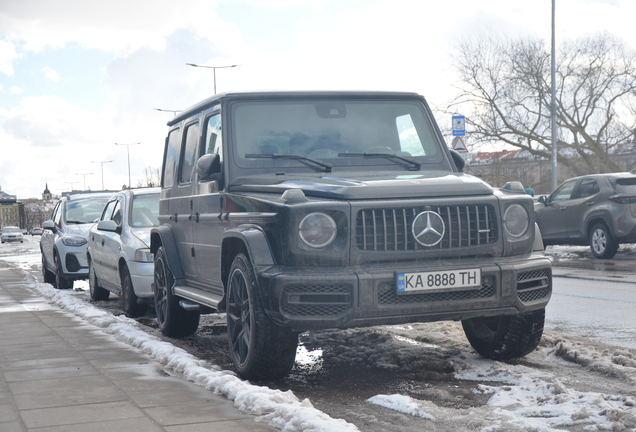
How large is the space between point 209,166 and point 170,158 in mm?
2132

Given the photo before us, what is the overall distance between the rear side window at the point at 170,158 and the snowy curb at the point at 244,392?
145 cm

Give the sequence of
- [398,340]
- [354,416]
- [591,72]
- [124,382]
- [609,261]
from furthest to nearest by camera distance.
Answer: [591,72], [609,261], [398,340], [124,382], [354,416]

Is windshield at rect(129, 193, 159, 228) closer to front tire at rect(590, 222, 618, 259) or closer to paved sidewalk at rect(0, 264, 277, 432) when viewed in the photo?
paved sidewalk at rect(0, 264, 277, 432)

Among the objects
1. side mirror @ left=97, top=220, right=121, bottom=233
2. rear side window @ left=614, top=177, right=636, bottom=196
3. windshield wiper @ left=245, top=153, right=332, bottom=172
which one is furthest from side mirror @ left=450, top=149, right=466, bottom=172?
rear side window @ left=614, top=177, right=636, bottom=196

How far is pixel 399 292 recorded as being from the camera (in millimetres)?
5051

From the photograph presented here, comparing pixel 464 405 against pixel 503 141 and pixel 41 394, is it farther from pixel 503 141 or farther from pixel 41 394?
pixel 503 141

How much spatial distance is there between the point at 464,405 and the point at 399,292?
30.7 inches

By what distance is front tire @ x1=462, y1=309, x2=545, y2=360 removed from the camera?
5750 millimetres

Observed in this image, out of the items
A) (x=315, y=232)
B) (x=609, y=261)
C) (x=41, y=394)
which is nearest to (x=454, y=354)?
(x=315, y=232)

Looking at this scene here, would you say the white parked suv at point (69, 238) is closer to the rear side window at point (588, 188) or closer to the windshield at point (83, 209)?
the windshield at point (83, 209)

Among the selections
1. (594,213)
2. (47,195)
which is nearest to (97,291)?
(594,213)

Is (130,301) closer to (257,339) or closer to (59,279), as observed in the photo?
(59,279)

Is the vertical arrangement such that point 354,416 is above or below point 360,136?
below

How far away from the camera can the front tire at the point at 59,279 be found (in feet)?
46.2
